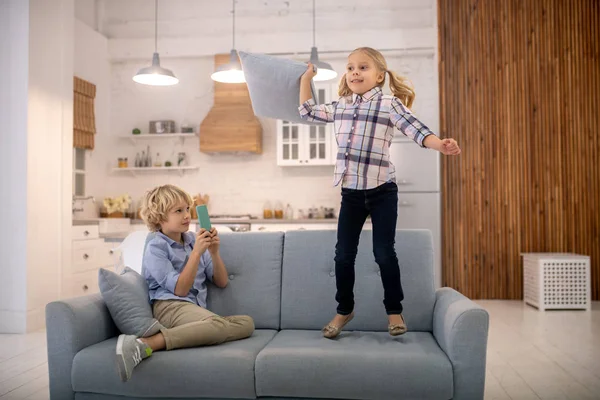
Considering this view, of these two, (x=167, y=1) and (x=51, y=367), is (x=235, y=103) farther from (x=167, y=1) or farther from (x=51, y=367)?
(x=51, y=367)

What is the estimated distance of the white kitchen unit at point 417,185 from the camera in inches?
240

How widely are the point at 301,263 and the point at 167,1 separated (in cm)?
559

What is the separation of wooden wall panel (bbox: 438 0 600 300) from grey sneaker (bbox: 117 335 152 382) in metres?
4.76

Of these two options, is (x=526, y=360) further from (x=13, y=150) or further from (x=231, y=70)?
(x=13, y=150)

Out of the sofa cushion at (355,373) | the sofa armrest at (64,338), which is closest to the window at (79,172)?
the sofa armrest at (64,338)

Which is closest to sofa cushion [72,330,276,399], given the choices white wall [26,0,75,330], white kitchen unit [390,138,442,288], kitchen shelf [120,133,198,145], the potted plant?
white wall [26,0,75,330]

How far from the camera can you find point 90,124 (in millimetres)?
6586

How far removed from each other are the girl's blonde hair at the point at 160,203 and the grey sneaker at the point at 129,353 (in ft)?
2.09

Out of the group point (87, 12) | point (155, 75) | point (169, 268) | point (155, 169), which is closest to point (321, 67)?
point (155, 75)

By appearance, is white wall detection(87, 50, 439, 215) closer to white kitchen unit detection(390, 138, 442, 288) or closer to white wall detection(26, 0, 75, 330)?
white kitchen unit detection(390, 138, 442, 288)

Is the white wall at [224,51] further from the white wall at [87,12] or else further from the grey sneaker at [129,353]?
the grey sneaker at [129,353]

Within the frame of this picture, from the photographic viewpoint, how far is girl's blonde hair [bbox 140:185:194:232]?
2504mm

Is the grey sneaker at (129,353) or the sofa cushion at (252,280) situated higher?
the sofa cushion at (252,280)

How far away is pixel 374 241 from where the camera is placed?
2.43 meters
